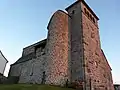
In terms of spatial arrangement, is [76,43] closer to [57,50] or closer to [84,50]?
[84,50]

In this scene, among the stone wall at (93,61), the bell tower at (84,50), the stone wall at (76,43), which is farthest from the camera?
the stone wall at (93,61)

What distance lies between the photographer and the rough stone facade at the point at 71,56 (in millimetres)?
16672

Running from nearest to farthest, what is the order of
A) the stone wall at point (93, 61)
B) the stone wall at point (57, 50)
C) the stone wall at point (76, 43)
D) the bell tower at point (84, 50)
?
the stone wall at point (57, 50)
the bell tower at point (84, 50)
the stone wall at point (76, 43)
the stone wall at point (93, 61)

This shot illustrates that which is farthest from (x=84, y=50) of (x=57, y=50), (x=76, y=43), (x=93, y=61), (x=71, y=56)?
(x=57, y=50)

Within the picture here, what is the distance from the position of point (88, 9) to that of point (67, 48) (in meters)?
8.93

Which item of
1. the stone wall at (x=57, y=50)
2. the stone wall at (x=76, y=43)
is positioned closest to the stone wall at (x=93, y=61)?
the stone wall at (x=76, y=43)

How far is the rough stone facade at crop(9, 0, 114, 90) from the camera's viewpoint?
656 inches

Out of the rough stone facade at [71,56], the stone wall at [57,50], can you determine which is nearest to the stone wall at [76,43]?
the rough stone facade at [71,56]

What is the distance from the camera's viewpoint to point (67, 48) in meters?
18.9

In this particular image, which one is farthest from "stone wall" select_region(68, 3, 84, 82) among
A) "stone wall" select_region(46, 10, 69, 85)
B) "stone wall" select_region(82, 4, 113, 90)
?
"stone wall" select_region(46, 10, 69, 85)

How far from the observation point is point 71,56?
61.3ft

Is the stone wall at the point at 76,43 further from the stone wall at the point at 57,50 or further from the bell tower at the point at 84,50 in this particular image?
the stone wall at the point at 57,50

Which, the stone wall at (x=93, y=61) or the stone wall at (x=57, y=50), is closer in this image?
the stone wall at (x=57, y=50)

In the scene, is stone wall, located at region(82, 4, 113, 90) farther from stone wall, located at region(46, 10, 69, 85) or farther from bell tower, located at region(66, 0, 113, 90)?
stone wall, located at region(46, 10, 69, 85)
